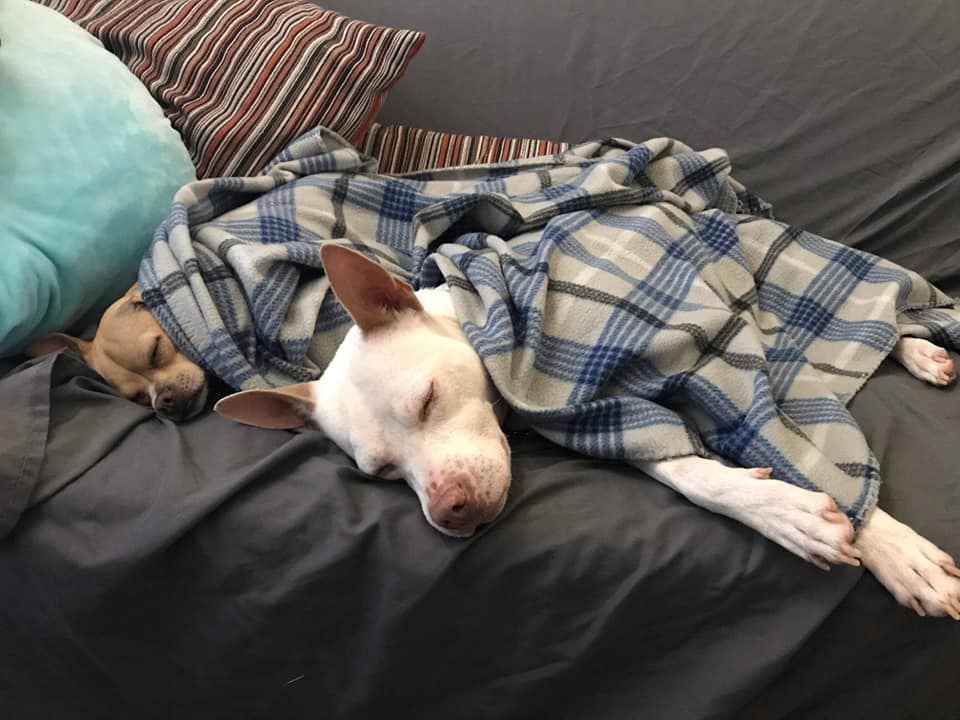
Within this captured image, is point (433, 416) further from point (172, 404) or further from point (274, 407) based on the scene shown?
point (172, 404)

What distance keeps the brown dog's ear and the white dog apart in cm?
40

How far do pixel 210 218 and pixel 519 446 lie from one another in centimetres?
71

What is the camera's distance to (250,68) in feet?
5.04

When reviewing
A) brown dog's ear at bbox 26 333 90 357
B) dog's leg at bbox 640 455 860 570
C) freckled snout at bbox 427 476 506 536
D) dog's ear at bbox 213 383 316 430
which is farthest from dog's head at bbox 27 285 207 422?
dog's leg at bbox 640 455 860 570

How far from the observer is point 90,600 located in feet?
3.25

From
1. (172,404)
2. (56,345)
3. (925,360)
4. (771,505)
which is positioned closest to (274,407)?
(172,404)

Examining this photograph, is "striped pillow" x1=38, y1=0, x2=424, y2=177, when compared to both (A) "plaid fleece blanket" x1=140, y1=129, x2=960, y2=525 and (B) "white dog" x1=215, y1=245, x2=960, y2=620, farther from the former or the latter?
(B) "white dog" x1=215, y1=245, x2=960, y2=620

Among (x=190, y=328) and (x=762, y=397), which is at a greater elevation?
(x=762, y=397)

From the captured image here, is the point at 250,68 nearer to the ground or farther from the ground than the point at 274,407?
farther from the ground

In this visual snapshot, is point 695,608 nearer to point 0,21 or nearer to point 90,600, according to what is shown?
point 90,600

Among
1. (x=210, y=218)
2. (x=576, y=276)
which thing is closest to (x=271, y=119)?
(x=210, y=218)

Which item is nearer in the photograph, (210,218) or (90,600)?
(90,600)

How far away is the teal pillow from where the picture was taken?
1165 mm

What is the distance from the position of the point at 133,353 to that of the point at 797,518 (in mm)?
1052
